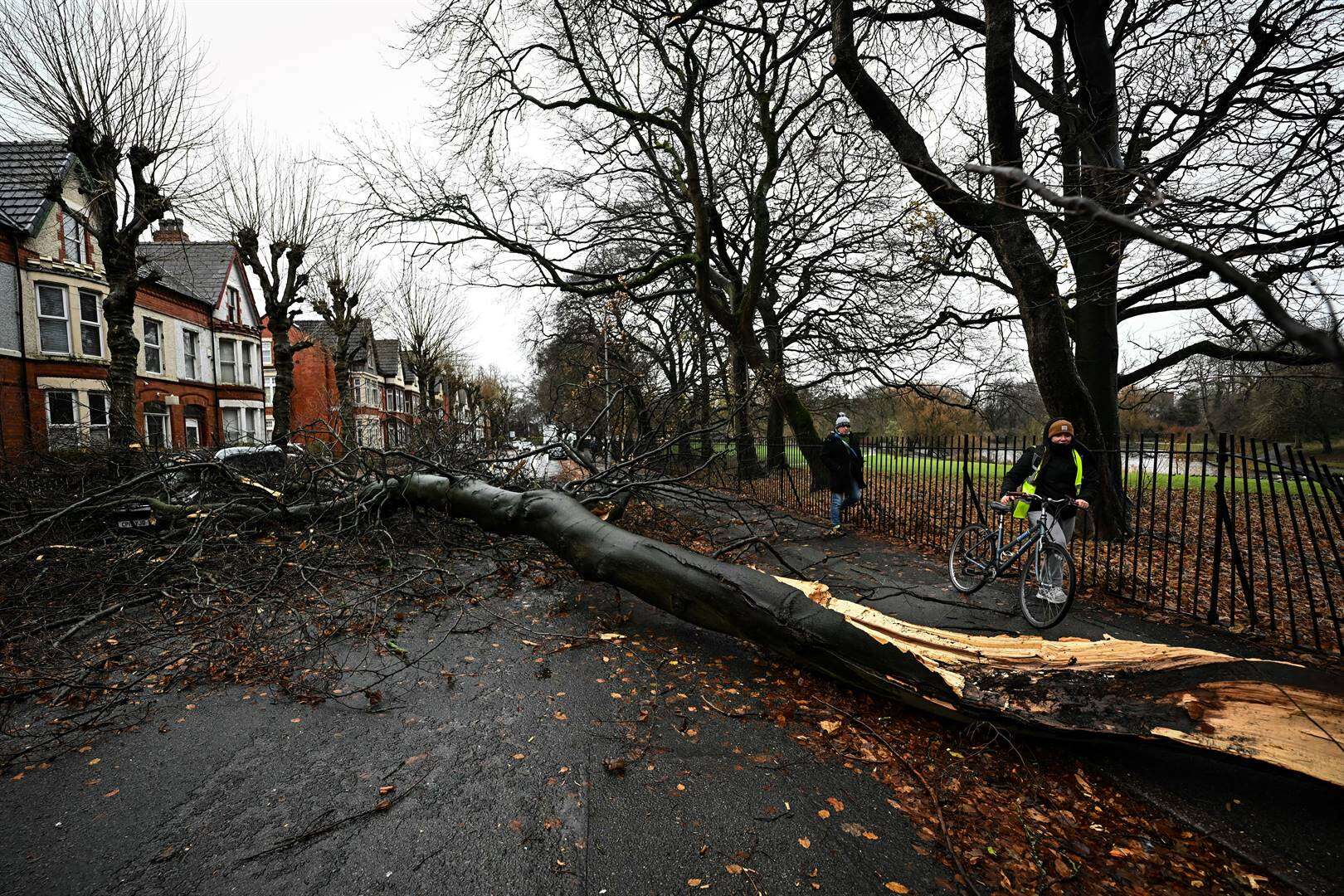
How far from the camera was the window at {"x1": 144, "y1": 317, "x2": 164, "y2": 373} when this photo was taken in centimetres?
2111

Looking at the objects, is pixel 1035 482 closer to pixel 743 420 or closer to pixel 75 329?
pixel 743 420

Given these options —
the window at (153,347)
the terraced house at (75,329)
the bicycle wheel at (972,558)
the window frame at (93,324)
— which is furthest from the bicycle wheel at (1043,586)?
the window at (153,347)

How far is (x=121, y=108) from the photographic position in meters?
9.37

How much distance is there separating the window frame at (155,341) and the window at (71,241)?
3097 millimetres

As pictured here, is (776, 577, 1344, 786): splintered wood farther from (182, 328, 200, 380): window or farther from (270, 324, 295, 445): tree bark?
(182, 328, 200, 380): window

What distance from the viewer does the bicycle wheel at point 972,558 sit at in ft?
19.1

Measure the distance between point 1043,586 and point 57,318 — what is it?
25928 mm

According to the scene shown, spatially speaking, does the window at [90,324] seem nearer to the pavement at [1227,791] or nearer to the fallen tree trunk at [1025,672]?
the fallen tree trunk at [1025,672]

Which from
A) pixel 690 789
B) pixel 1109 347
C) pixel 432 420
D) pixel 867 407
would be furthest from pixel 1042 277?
pixel 867 407

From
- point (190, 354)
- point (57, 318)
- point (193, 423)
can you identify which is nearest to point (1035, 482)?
point (57, 318)

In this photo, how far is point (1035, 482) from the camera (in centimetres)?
535

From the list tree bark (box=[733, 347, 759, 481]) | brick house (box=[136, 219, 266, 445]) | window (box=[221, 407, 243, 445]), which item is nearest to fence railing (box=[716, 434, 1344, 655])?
tree bark (box=[733, 347, 759, 481])

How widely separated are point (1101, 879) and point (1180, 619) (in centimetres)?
424

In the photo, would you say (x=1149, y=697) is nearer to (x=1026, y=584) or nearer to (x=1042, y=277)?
(x=1026, y=584)
